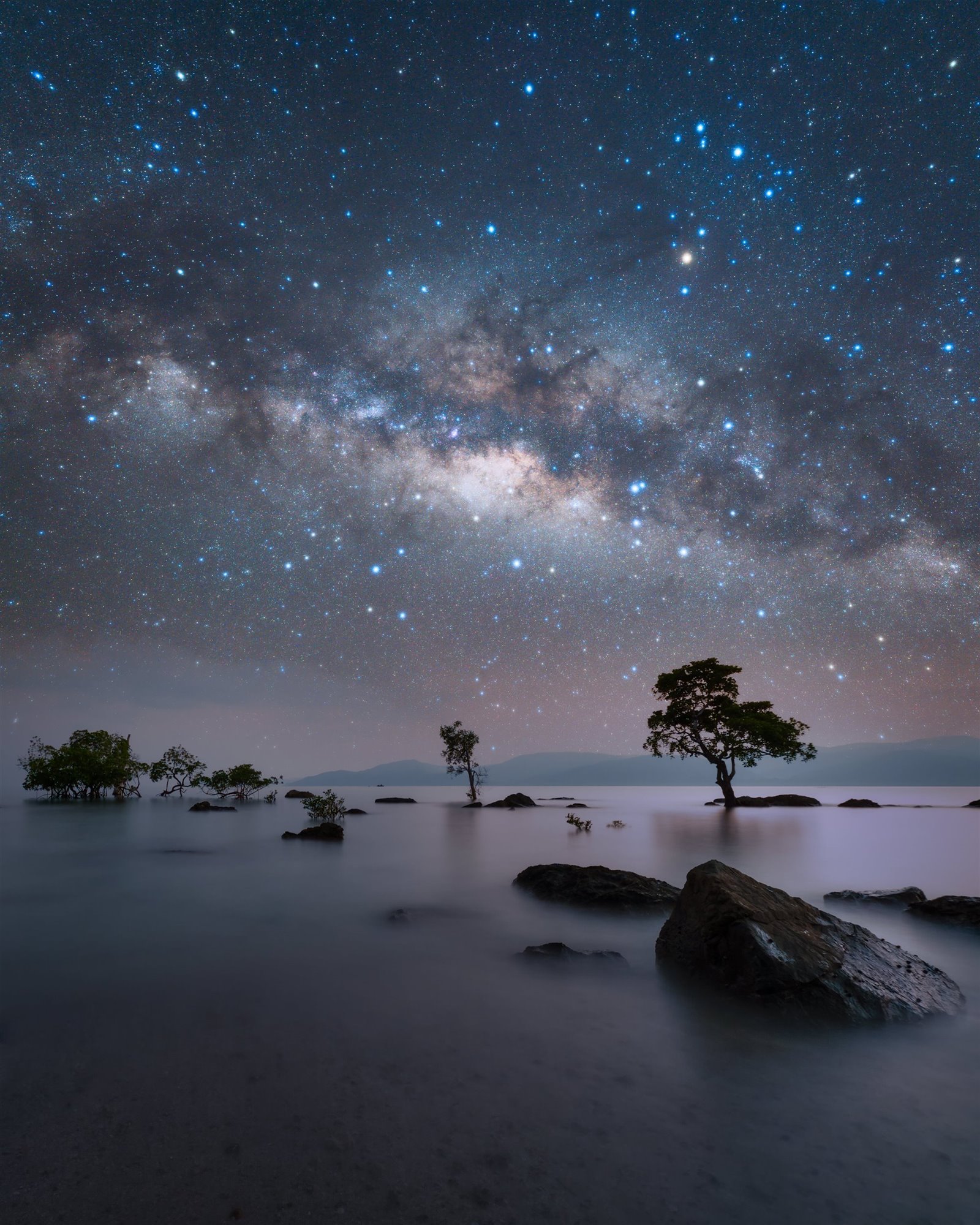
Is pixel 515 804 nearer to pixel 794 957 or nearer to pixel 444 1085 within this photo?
pixel 794 957

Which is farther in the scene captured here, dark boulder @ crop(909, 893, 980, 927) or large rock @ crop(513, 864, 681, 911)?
large rock @ crop(513, 864, 681, 911)

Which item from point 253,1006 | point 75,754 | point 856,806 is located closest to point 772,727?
point 856,806

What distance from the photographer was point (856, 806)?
48.8 metres

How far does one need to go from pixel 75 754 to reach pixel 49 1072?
80.1 metres

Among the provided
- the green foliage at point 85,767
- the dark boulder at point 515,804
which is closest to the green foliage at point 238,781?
the green foliage at point 85,767

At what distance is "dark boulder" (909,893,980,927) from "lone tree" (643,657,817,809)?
35.6 meters

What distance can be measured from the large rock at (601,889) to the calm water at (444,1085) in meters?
0.73

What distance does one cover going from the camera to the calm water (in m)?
3.26

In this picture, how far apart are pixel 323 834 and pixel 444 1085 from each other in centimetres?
2541

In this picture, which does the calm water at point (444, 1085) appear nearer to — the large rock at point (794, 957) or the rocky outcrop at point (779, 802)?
the large rock at point (794, 957)

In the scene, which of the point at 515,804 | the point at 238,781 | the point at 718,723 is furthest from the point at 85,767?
the point at 718,723

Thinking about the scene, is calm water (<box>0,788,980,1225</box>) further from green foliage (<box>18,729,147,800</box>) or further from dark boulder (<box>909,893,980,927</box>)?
green foliage (<box>18,729,147,800</box>)

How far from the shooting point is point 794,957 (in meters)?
6.38

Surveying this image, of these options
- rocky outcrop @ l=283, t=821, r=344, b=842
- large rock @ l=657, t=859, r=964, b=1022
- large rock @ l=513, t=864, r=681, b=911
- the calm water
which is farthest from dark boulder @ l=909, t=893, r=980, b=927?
rocky outcrop @ l=283, t=821, r=344, b=842
